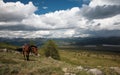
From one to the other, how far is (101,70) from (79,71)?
16.4 ft

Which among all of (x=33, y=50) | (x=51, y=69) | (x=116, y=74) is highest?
(x=33, y=50)

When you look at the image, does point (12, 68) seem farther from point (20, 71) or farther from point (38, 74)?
point (38, 74)

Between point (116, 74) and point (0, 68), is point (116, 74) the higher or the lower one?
the lower one

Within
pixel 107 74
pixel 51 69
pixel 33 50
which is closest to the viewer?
pixel 51 69

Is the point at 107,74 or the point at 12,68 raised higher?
the point at 12,68

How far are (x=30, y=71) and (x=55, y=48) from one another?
80902 millimetres

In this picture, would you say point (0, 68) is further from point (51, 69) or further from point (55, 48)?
point (55, 48)

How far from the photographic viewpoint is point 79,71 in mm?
28875

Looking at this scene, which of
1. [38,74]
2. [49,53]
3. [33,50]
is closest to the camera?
[38,74]

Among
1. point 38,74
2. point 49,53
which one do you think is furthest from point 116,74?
point 49,53

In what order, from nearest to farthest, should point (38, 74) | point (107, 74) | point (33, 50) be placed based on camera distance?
point (38, 74) → point (107, 74) → point (33, 50)

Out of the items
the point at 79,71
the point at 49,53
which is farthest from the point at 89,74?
the point at 49,53

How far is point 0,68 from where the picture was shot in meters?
26.8

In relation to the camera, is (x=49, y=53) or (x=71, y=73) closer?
(x=71, y=73)
